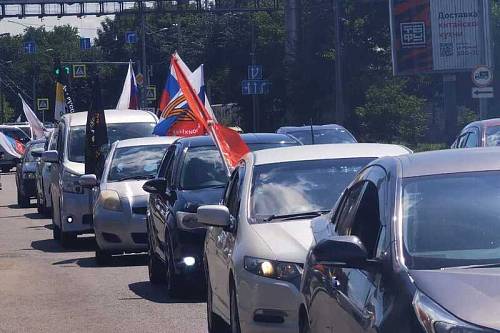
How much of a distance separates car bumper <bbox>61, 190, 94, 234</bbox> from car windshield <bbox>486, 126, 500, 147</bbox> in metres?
6.42

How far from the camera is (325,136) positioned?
2553cm

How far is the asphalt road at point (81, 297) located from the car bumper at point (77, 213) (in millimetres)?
353

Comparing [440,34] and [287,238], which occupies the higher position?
[440,34]

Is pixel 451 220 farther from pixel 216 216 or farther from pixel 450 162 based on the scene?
pixel 216 216

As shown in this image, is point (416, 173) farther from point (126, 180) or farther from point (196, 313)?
point (126, 180)

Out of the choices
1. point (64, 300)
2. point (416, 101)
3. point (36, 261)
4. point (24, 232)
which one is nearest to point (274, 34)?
point (416, 101)

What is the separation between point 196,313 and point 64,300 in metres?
1.96

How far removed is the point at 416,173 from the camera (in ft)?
19.9

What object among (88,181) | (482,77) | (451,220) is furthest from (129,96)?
(451,220)

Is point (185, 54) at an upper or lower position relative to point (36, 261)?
upper

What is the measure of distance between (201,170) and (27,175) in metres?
18.7

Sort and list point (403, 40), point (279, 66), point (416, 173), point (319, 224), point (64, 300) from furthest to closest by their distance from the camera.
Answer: point (279, 66) < point (403, 40) < point (64, 300) < point (319, 224) < point (416, 173)

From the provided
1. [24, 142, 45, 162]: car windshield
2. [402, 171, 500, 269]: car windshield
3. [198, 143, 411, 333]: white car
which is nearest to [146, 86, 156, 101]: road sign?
[24, 142, 45, 162]: car windshield

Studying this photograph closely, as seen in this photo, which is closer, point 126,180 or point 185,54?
point 126,180
